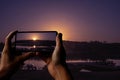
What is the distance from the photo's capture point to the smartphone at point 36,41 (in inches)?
71.7

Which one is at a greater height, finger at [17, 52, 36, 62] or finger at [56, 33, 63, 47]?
finger at [56, 33, 63, 47]

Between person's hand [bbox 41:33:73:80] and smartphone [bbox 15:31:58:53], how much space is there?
13 cm

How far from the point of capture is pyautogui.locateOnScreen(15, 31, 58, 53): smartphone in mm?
1821

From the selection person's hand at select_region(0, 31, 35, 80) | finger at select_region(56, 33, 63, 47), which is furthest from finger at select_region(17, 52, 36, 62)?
finger at select_region(56, 33, 63, 47)

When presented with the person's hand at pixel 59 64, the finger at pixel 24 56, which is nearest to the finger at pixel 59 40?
the person's hand at pixel 59 64

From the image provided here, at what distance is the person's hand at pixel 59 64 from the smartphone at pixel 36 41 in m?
0.13

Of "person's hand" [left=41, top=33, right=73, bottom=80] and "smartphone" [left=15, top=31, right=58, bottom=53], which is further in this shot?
"smartphone" [left=15, top=31, right=58, bottom=53]

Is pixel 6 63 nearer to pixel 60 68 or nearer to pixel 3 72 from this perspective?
pixel 3 72

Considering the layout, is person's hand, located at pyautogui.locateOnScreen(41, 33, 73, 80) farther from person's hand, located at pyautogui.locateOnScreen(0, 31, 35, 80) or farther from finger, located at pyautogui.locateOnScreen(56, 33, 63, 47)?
person's hand, located at pyautogui.locateOnScreen(0, 31, 35, 80)

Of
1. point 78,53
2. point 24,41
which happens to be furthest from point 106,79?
point 78,53

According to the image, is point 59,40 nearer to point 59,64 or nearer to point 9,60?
point 59,64

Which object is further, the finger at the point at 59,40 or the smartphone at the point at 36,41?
the smartphone at the point at 36,41

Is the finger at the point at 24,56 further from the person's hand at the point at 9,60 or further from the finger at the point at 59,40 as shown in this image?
the finger at the point at 59,40

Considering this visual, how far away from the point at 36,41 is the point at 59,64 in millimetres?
336
